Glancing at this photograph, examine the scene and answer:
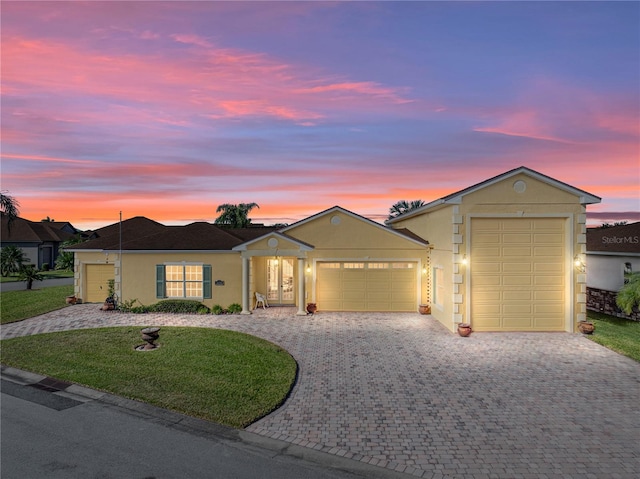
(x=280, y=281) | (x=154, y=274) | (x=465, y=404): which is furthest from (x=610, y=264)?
(x=154, y=274)

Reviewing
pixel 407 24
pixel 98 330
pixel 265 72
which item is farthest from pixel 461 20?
pixel 98 330

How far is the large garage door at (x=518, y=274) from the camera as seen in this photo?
14195 mm

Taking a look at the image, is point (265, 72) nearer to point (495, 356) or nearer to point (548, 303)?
point (495, 356)

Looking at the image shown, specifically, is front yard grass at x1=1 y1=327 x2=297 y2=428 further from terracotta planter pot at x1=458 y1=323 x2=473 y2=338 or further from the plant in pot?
terracotta planter pot at x1=458 y1=323 x2=473 y2=338

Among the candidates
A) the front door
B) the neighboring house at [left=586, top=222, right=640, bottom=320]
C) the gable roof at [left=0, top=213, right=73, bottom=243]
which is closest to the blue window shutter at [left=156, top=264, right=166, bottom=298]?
the front door

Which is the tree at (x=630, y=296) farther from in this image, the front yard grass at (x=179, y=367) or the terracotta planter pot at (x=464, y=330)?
the front yard grass at (x=179, y=367)

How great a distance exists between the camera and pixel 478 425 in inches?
269

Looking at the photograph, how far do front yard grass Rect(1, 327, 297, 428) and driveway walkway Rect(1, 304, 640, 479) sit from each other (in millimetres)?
638

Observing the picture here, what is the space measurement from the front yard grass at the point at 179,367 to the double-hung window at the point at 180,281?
442cm

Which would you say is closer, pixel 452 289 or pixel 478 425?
pixel 478 425

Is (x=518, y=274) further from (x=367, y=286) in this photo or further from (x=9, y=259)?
(x=9, y=259)

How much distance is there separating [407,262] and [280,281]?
6837mm

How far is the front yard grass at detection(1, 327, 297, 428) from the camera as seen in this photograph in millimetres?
7797

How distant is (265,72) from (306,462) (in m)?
14.2
